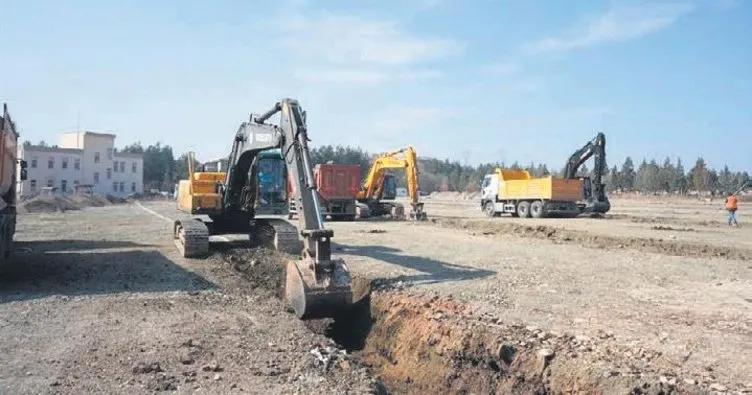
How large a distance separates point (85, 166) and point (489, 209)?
6583 centimetres

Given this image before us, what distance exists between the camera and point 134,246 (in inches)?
646

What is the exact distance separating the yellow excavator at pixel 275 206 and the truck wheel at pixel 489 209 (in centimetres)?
2263

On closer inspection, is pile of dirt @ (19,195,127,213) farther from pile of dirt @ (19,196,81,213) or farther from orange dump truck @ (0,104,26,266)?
orange dump truck @ (0,104,26,266)

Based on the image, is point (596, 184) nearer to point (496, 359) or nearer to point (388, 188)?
point (388, 188)

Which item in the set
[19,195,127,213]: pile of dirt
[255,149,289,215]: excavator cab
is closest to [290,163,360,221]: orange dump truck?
[255,149,289,215]: excavator cab

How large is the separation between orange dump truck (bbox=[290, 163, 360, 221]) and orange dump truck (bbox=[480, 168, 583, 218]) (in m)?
10.1

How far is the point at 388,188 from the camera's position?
3459cm

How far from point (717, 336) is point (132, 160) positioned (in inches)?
3669

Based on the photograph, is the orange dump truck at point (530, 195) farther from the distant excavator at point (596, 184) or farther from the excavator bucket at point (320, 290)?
the excavator bucket at point (320, 290)

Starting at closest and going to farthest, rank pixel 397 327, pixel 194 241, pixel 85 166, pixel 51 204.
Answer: pixel 397 327, pixel 194 241, pixel 51 204, pixel 85 166

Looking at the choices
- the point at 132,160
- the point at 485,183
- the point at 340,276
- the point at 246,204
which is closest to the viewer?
the point at 340,276

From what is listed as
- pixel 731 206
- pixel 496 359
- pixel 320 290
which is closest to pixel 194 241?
pixel 320 290

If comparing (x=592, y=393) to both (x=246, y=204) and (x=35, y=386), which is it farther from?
(x=246, y=204)

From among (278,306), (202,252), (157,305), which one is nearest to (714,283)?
(278,306)
